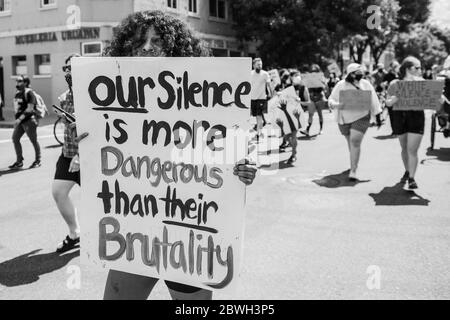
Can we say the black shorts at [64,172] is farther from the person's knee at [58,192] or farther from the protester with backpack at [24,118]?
the protester with backpack at [24,118]

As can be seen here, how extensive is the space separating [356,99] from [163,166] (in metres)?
6.14

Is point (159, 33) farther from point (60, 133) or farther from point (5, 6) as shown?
point (5, 6)

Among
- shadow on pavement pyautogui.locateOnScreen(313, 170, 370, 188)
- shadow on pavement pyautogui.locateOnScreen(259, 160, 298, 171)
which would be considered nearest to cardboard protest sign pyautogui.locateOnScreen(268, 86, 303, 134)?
shadow on pavement pyautogui.locateOnScreen(259, 160, 298, 171)

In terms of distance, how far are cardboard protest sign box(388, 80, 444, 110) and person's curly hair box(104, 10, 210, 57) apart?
529 cm

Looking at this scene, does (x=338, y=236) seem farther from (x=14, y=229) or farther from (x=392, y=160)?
(x=392, y=160)

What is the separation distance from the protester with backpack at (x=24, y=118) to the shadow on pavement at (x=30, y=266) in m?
5.02

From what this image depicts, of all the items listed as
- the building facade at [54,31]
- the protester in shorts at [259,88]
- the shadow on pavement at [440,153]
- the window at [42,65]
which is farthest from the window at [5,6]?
the shadow on pavement at [440,153]

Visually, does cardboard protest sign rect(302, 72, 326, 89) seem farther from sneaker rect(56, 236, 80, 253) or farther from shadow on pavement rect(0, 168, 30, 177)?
sneaker rect(56, 236, 80, 253)

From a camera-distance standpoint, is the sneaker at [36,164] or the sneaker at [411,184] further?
the sneaker at [36,164]

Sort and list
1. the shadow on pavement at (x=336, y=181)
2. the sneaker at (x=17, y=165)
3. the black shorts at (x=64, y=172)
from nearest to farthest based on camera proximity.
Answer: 1. the black shorts at (x=64, y=172)
2. the shadow on pavement at (x=336, y=181)
3. the sneaker at (x=17, y=165)

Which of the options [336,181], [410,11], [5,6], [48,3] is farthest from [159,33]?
[410,11]

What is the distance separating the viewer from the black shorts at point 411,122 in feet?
23.3

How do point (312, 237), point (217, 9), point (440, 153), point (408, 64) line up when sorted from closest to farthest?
1. point (312, 237)
2. point (408, 64)
3. point (440, 153)
4. point (217, 9)

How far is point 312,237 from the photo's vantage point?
16.6 feet
